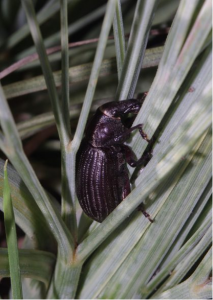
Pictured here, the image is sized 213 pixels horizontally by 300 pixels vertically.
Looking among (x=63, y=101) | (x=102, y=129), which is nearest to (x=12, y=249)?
(x=63, y=101)

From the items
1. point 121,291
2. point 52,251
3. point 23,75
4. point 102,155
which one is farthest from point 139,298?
point 23,75

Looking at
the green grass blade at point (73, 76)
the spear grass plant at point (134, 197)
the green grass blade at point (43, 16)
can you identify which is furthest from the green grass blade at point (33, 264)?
the green grass blade at point (43, 16)

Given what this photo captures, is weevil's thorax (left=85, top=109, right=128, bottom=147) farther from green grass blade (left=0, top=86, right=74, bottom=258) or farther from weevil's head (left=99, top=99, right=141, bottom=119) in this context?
green grass blade (left=0, top=86, right=74, bottom=258)

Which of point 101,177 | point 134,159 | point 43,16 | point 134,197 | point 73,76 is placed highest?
point 43,16

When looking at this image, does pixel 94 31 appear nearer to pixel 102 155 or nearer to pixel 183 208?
pixel 102 155

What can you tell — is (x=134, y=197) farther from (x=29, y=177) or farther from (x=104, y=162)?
(x=104, y=162)

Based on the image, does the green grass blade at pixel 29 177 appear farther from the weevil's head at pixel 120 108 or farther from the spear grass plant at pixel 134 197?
the weevil's head at pixel 120 108

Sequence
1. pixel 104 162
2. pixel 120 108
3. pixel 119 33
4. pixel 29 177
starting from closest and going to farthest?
pixel 29 177
pixel 119 33
pixel 120 108
pixel 104 162

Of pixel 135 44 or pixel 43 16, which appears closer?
pixel 135 44
